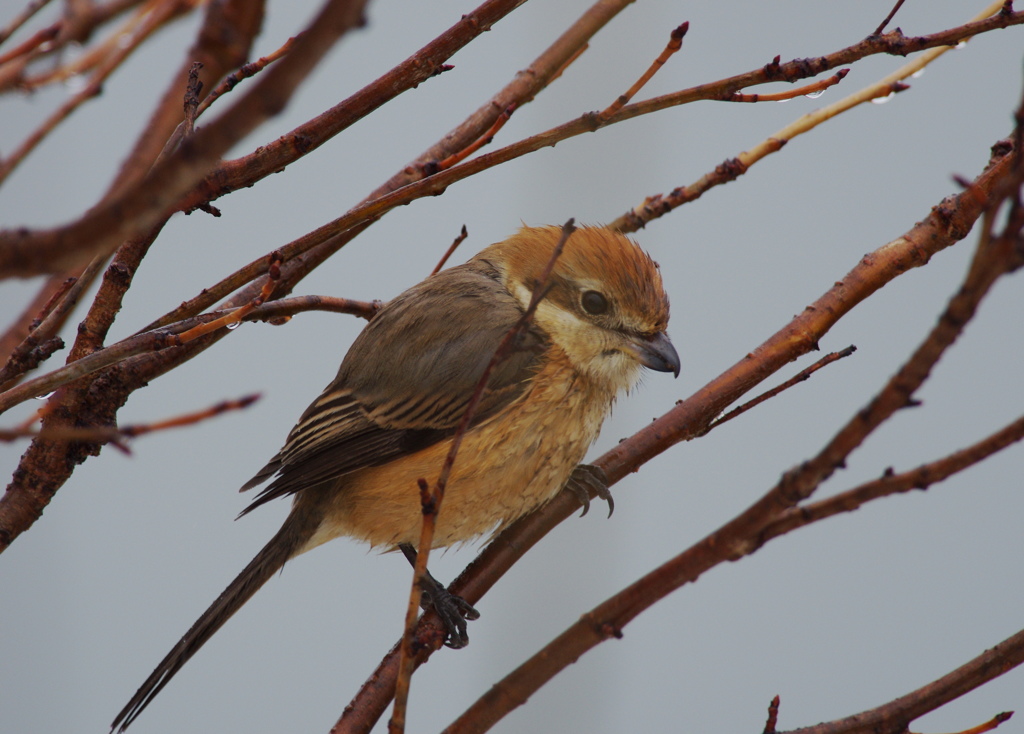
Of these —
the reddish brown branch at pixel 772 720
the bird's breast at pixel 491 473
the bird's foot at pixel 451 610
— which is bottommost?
the reddish brown branch at pixel 772 720

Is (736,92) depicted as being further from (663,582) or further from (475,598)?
(475,598)

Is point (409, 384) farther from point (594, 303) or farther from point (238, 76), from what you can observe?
point (238, 76)

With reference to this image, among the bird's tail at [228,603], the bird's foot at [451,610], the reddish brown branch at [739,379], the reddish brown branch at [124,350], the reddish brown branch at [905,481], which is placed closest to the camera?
the reddish brown branch at [905,481]

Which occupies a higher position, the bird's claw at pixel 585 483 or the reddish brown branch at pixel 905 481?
the bird's claw at pixel 585 483

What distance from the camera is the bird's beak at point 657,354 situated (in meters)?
3.04

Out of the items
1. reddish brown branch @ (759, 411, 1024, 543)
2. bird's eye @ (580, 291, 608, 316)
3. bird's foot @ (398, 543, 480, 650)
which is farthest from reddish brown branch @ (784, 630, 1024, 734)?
bird's eye @ (580, 291, 608, 316)

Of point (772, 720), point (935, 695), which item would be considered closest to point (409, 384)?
point (772, 720)

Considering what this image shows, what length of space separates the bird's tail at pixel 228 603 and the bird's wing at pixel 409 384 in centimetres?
24

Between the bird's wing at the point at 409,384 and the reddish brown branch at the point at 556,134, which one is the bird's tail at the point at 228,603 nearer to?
the bird's wing at the point at 409,384

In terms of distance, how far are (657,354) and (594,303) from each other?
11.0 inches

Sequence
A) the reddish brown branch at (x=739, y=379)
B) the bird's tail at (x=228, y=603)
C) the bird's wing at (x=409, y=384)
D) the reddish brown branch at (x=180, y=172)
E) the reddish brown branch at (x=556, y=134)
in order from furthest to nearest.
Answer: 1. the bird's wing at (x=409, y=384)
2. the bird's tail at (x=228, y=603)
3. the reddish brown branch at (x=739, y=379)
4. the reddish brown branch at (x=556, y=134)
5. the reddish brown branch at (x=180, y=172)

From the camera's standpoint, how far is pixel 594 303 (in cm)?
310

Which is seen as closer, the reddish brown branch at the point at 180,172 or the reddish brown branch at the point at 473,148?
the reddish brown branch at the point at 180,172

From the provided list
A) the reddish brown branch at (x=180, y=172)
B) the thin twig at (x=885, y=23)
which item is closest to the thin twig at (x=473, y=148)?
the thin twig at (x=885, y=23)
